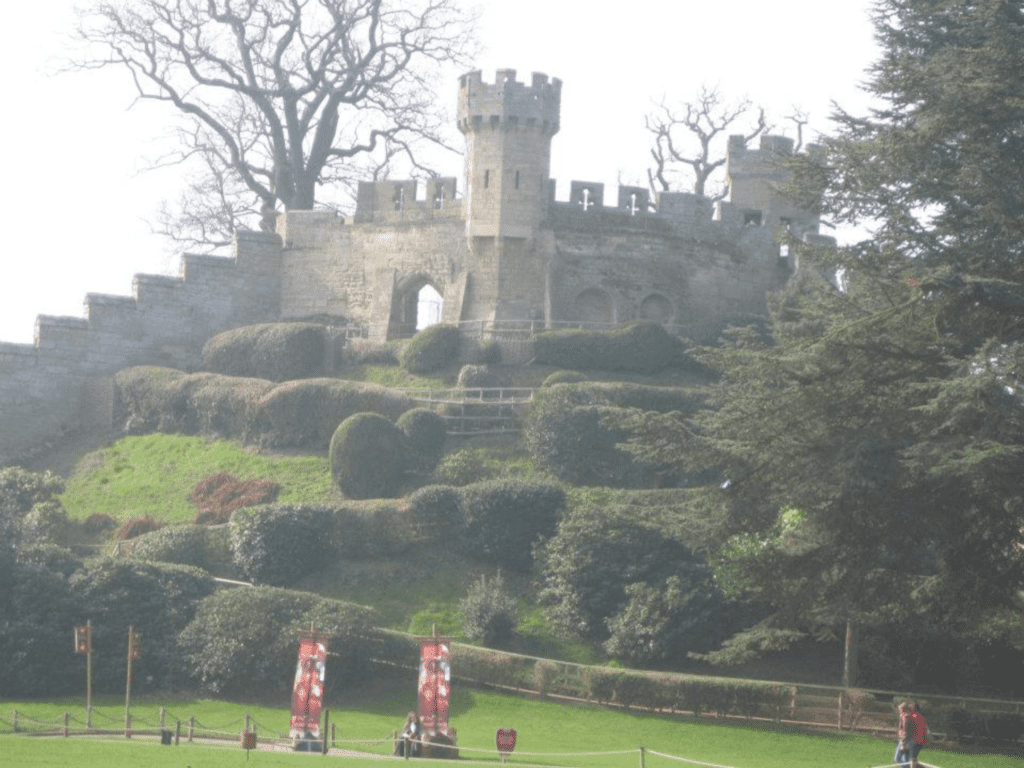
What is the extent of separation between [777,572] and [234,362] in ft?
73.4

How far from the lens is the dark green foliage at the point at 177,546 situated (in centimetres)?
3909

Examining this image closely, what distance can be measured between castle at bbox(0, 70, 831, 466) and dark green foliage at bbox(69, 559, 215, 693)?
1241cm

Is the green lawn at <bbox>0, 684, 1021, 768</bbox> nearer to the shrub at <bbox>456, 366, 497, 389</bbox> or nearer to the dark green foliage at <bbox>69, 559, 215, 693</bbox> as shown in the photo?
the dark green foliage at <bbox>69, 559, 215, 693</bbox>

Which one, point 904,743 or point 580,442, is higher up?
point 580,442

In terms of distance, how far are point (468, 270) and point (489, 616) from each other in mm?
14722

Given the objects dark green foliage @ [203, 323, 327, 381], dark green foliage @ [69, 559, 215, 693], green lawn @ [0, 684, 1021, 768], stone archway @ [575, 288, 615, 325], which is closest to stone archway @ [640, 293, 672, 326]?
stone archway @ [575, 288, 615, 325]

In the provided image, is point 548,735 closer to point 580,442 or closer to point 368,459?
point 580,442

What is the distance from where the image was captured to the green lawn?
2838 cm

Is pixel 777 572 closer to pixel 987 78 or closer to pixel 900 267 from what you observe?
pixel 900 267

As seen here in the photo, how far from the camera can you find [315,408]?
44469 millimetres

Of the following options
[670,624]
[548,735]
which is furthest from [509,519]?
[548,735]

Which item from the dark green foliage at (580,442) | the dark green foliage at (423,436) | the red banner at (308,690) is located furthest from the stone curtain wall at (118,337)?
the red banner at (308,690)

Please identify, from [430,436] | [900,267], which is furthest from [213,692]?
[900,267]

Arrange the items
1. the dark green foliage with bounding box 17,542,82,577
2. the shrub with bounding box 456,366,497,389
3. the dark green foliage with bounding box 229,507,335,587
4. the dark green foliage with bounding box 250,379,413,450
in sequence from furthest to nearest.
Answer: the shrub with bounding box 456,366,497,389 < the dark green foliage with bounding box 250,379,413,450 < the dark green foliage with bounding box 229,507,335,587 < the dark green foliage with bounding box 17,542,82,577
